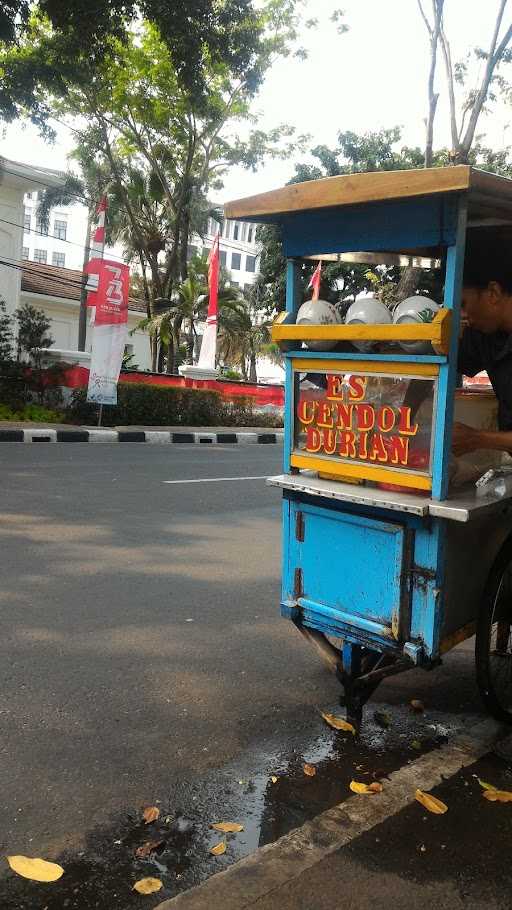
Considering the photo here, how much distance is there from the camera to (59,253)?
66750mm

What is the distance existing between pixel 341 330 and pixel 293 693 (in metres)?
1.57

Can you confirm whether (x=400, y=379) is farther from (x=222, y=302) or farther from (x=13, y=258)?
(x=222, y=302)

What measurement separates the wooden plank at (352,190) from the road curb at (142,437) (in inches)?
418

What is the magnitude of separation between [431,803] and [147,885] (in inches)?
36.5

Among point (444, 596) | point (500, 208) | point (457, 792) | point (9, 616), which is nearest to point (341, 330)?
point (500, 208)

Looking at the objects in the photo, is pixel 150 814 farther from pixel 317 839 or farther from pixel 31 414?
pixel 31 414

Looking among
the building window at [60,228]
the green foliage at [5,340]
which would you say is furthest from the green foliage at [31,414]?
the building window at [60,228]

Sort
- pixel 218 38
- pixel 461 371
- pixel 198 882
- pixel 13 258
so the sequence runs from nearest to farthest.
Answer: pixel 198 882 < pixel 461 371 < pixel 218 38 < pixel 13 258

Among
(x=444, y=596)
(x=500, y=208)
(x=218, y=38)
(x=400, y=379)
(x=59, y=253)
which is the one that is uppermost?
(x=59, y=253)

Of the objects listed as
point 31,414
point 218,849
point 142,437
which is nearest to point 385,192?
point 218,849

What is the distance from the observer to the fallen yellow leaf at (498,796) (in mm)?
2547

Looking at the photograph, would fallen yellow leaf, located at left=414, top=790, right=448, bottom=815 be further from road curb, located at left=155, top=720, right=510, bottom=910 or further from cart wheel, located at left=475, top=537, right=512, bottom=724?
cart wheel, located at left=475, top=537, right=512, bottom=724

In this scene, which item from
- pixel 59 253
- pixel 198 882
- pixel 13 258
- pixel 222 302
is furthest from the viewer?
pixel 59 253

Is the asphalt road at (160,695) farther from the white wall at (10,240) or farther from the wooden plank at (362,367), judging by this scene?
the white wall at (10,240)
